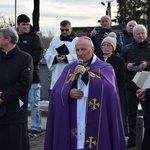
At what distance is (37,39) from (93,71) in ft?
11.4

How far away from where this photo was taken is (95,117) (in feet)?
18.3

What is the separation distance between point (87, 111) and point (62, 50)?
10.3ft

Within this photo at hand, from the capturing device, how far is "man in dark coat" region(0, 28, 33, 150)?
6.18 meters

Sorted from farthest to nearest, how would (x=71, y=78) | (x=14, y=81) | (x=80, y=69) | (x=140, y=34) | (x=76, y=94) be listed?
(x=140, y=34) < (x=14, y=81) < (x=71, y=78) < (x=76, y=94) < (x=80, y=69)

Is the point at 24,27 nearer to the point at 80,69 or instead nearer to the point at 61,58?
the point at 61,58

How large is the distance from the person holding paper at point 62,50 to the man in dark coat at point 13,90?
2.17 meters

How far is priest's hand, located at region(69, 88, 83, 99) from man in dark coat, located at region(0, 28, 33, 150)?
0.85 metres

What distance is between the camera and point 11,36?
633 cm

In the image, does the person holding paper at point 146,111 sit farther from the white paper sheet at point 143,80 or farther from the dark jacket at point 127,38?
the dark jacket at point 127,38

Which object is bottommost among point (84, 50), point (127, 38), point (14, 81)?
point (14, 81)

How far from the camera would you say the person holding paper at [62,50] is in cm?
845

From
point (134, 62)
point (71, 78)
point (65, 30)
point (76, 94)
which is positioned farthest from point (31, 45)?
point (76, 94)

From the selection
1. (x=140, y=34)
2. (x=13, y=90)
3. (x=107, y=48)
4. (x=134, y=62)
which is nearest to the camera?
(x=13, y=90)

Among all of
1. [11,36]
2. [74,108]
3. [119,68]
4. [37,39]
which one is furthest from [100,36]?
[74,108]
